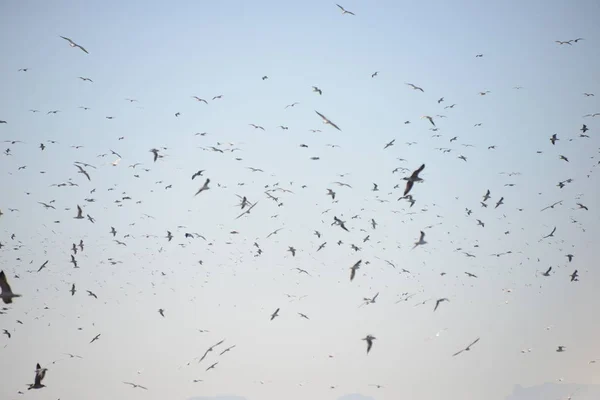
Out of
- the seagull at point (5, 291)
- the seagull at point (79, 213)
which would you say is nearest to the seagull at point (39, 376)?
the seagull at point (5, 291)

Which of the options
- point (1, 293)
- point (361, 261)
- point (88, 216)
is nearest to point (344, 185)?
point (361, 261)

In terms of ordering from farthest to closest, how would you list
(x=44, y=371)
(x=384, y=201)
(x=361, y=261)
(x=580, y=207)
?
(x=580, y=207)
(x=384, y=201)
(x=361, y=261)
(x=44, y=371)

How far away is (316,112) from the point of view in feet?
50.0

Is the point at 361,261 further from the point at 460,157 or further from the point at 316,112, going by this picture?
the point at 460,157

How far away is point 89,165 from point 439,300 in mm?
16592

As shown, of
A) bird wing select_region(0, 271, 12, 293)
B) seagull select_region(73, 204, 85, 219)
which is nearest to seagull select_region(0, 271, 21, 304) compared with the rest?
bird wing select_region(0, 271, 12, 293)

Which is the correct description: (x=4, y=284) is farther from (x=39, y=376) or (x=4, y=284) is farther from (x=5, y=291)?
(x=39, y=376)

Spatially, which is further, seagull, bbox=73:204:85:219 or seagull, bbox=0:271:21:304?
seagull, bbox=73:204:85:219

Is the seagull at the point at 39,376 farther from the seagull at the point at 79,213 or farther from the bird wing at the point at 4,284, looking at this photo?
the seagull at the point at 79,213

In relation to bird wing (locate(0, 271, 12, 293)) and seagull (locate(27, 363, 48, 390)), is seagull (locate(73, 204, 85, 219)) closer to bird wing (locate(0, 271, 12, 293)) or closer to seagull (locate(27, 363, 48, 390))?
seagull (locate(27, 363, 48, 390))

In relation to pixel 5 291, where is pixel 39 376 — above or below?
below

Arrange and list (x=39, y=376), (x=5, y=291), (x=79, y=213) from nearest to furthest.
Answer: (x=5, y=291) → (x=39, y=376) → (x=79, y=213)

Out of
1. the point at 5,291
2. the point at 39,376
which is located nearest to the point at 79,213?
the point at 39,376

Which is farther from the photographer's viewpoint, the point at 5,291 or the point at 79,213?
the point at 79,213
